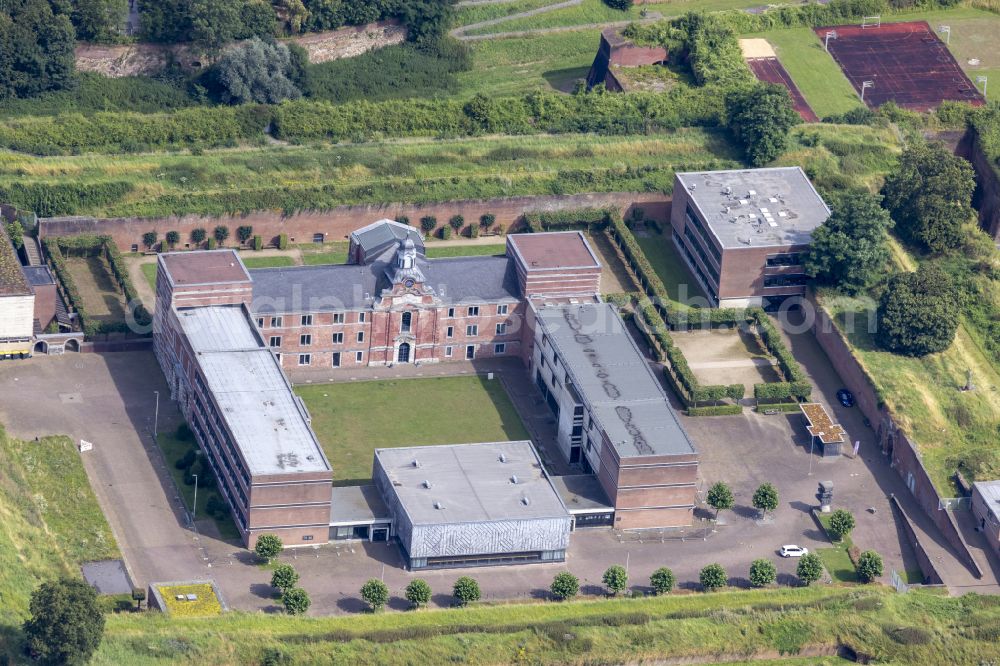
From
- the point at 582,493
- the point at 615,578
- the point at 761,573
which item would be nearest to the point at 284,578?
the point at 615,578

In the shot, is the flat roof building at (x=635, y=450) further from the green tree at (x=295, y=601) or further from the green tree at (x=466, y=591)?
the green tree at (x=295, y=601)

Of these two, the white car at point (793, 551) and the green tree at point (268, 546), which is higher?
the white car at point (793, 551)

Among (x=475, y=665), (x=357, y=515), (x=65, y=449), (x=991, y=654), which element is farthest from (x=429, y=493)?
(x=991, y=654)

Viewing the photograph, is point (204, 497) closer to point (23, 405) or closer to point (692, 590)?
point (23, 405)

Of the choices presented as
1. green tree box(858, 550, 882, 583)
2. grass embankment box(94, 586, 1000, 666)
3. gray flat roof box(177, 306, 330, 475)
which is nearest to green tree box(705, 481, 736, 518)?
grass embankment box(94, 586, 1000, 666)

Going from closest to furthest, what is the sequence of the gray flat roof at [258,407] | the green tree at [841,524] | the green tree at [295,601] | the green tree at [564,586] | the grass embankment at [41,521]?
the grass embankment at [41,521] < the green tree at [295,601] < the green tree at [564,586] < the gray flat roof at [258,407] < the green tree at [841,524]

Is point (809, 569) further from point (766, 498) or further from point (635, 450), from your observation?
point (635, 450)

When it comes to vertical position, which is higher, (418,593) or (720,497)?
(720,497)

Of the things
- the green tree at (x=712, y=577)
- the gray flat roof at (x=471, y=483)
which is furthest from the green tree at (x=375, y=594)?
the green tree at (x=712, y=577)
